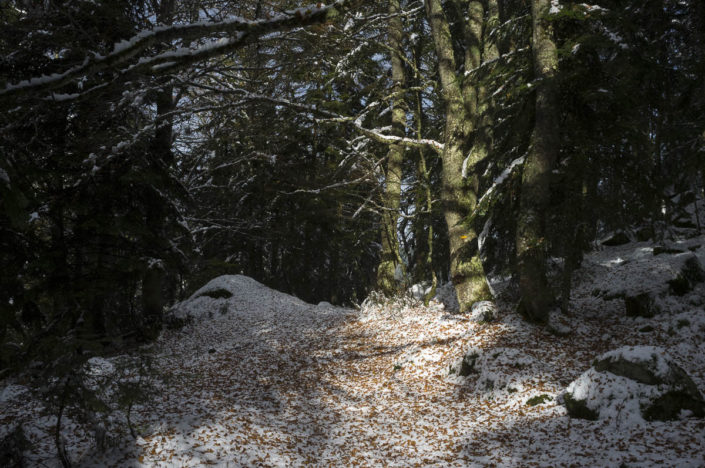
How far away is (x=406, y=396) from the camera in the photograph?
293 inches

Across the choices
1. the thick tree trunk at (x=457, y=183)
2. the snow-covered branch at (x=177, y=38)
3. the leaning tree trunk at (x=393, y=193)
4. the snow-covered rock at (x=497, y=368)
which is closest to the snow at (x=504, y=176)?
the thick tree trunk at (x=457, y=183)

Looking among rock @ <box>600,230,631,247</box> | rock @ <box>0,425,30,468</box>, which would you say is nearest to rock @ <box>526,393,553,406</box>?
rock @ <box>0,425,30,468</box>

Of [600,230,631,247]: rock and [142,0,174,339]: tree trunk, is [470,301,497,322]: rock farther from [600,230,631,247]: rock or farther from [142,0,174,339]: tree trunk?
[600,230,631,247]: rock

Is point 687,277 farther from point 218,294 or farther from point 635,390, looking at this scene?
point 218,294

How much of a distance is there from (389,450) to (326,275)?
18.9 m

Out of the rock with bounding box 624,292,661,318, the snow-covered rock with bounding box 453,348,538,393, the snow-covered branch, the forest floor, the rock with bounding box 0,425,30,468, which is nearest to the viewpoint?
the snow-covered branch

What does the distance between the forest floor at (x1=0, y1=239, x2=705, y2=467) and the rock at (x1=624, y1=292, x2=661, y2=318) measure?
6.6 inches

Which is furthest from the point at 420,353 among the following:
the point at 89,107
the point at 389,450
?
the point at 89,107

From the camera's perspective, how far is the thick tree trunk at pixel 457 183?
9578 millimetres

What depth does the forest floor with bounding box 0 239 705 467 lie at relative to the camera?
4941 mm

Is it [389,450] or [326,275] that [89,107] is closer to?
[389,450]

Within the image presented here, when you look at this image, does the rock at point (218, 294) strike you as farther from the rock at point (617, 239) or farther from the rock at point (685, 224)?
the rock at point (685, 224)

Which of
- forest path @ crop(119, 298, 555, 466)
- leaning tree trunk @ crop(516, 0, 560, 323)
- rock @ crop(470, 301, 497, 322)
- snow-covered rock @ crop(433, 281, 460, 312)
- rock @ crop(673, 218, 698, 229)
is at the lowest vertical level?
forest path @ crop(119, 298, 555, 466)

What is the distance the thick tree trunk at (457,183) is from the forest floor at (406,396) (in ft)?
2.74
